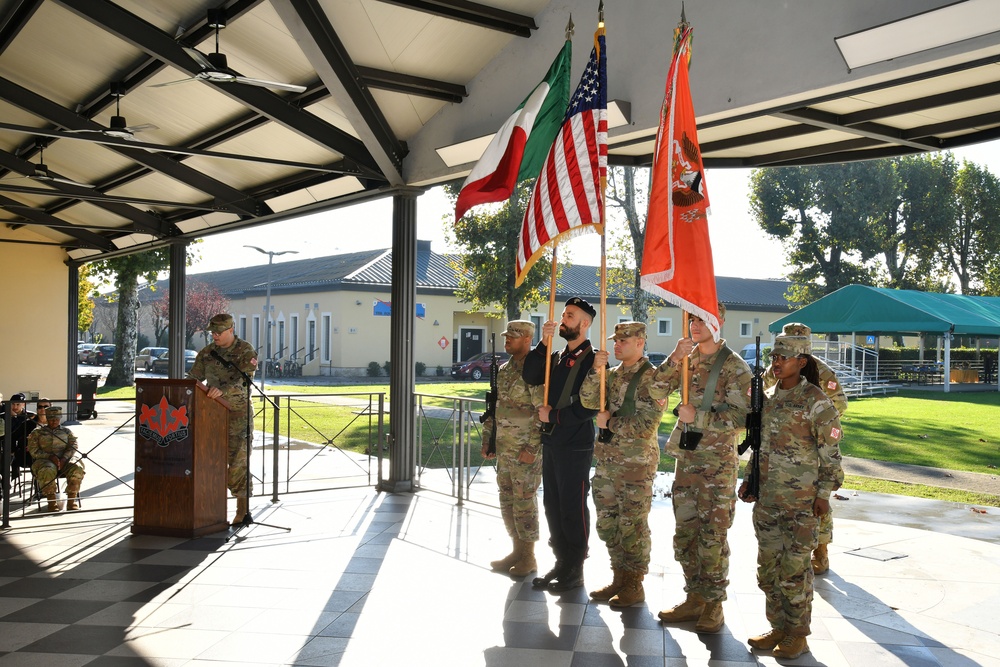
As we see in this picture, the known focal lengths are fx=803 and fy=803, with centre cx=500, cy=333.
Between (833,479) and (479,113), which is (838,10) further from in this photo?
(479,113)

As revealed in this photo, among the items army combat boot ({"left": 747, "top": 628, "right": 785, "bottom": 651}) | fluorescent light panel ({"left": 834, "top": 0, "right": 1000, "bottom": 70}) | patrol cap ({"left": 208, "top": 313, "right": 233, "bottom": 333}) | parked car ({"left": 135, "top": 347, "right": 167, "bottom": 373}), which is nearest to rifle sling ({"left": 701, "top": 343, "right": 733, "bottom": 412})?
army combat boot ({"left": 747, "top": 628, "right": 785, "bottom": 651})

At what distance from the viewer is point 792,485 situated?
4.15 meters

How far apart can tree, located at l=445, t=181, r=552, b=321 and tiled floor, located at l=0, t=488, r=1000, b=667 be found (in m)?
17.4

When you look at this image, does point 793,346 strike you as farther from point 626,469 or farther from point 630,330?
point 626,469

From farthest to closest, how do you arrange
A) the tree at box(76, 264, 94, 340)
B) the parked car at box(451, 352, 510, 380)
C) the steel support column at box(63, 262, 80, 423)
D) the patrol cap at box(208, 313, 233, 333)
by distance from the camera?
the parked car at box(451, 352, 510, 380) < the tree at box(76, 264, 94, 340) < the steel support column at box(63, 262, 80, 423) < the patrol cap at box(208, 313, 233, 333)

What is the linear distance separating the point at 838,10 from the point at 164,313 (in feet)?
178

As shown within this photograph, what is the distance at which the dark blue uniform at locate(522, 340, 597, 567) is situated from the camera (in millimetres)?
5230

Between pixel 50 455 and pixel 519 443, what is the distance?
17.5 ft

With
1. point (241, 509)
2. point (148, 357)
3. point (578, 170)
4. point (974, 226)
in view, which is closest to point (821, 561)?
point (578, 170)

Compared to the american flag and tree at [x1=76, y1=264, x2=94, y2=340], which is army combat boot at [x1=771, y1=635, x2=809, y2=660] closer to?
the american flag

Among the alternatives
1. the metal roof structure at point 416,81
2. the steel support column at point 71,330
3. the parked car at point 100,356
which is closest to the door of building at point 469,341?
the steel support column at point 71,330

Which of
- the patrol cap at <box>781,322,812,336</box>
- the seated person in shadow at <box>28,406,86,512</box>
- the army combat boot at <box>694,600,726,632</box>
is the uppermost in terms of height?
the patrol cap at <box>781,322,812,336</box>

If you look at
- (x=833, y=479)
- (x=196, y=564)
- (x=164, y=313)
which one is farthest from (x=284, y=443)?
(x=164, y=313)

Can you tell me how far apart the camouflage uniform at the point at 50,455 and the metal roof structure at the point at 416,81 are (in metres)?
3.03
